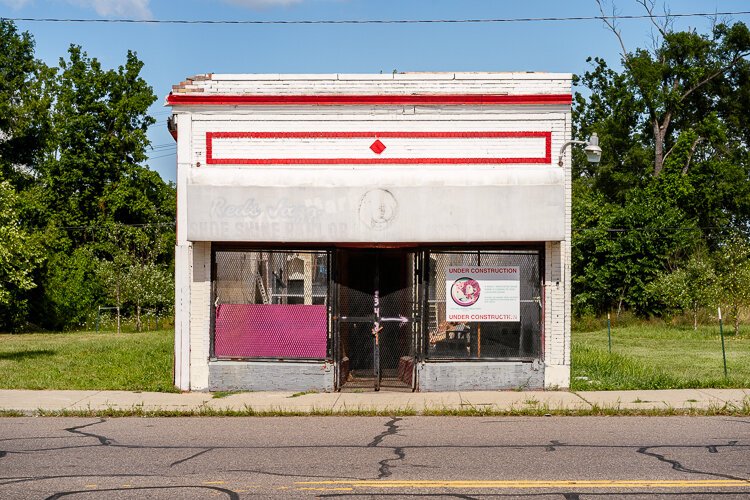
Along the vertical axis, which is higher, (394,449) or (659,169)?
(659,169)

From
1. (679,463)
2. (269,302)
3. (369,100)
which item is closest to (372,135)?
(369,100)

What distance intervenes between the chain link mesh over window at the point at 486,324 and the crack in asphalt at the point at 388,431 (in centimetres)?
309

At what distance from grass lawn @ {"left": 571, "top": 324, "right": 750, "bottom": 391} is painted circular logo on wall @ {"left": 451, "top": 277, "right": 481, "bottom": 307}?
89.4 inches

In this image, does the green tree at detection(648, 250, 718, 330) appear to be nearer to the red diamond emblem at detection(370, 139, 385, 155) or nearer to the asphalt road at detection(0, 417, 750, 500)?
the red diamond emblem at detection(370, 139, 385, 155)

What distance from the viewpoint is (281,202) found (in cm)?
1580

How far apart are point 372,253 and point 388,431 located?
4897mm

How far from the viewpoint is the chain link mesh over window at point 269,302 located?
16.3 meters

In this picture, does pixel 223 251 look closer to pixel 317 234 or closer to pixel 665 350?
pixel 317 234

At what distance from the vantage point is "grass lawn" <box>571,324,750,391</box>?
16.8 m

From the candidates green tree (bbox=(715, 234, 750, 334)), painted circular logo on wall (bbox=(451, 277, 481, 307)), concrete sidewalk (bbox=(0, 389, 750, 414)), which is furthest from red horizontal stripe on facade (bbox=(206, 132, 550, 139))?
green tree (bbox=(715, 234, 750, 334))

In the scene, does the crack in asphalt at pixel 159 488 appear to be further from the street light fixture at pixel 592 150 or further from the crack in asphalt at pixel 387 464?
the street light fixture at pixel 592 150

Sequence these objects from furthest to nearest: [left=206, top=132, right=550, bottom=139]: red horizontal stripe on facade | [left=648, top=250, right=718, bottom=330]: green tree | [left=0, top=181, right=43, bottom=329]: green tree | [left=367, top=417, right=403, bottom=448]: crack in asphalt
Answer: [left=648, top=250, right=718, bottom=330]: green tree → [left=0, top=181, right=43, bottom=329]: green tree → [left=206, top=132, right=550, bottom=139]: red horizontal stripe on facade → [left=367, top=417, right=403, bottom=448]: crack in asphalt

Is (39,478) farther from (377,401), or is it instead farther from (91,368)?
(91,368)

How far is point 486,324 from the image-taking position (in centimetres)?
1634
